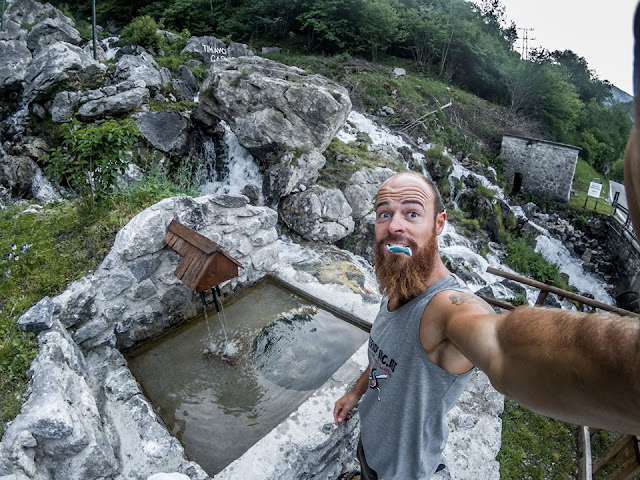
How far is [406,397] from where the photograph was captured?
1600 millimetres

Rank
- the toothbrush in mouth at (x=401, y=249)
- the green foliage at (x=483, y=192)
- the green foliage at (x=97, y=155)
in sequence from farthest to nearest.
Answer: the green foliage at (x=483, y=192) < the green foliage at (x=97, y=155) < the toothbrush in mouth at (x=401, y=249)

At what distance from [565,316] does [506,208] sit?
15627 mm

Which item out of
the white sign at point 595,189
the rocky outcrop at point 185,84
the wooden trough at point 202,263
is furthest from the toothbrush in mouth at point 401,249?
the white sign at point 595,189

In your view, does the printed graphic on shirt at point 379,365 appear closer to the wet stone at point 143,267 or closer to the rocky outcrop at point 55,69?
the wet stone at point 143,267

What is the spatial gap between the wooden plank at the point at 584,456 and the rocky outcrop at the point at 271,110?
6.95 meters

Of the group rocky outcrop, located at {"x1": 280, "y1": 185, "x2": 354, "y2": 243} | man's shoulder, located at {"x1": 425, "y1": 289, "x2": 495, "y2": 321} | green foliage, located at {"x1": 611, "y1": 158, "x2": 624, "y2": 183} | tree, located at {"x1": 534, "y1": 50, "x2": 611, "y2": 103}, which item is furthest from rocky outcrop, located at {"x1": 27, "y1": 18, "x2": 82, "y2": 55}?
tree, located at {"x1": 534, "y1": 50, "x2": 611, "y2": 103}

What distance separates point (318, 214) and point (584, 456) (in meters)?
5.24

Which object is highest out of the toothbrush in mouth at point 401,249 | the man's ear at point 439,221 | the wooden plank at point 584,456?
the man's ear at point 439,221

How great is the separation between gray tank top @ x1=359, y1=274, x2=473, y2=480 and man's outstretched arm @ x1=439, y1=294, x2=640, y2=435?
1.88 feet

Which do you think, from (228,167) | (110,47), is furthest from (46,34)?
(228,167)

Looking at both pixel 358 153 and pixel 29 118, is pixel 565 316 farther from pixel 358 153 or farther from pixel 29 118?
pixel 29 118

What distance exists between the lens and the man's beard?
1641 mm

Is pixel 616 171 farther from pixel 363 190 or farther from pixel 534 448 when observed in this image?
pixel 534 448

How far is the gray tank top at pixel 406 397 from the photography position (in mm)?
1545
